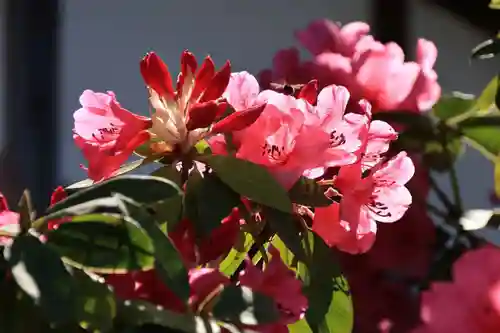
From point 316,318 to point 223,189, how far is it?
0.25 feet

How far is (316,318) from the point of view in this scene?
377 mm

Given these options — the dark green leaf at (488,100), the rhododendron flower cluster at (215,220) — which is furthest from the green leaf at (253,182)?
the dark green leaf at (488,100)

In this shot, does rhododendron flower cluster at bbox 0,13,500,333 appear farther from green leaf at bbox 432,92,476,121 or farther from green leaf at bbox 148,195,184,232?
green leaf at bbox 432,92,476,121

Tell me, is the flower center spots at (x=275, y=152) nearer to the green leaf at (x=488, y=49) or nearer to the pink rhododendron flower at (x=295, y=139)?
the pink rhododendron flower at (x=295, y=139)

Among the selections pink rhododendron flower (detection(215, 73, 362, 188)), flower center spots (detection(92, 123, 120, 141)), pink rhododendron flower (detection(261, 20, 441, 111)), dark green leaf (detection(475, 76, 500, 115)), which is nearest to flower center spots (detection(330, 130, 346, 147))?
pink rhododendron flower (detection(215, 73, 362, 188))

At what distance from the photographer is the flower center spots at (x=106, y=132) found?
15.7 inches

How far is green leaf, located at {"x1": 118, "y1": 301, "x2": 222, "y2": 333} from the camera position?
289 mm

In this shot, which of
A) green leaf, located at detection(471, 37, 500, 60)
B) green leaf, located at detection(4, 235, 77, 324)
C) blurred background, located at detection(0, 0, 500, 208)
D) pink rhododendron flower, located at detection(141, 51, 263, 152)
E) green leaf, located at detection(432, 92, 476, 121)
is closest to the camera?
green leaf, located at detection(4, 235, 77, 324)

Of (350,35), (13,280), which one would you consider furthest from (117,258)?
(350,35)

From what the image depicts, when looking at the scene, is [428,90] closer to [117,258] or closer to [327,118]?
[327,118]

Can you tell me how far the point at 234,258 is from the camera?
1.39ft

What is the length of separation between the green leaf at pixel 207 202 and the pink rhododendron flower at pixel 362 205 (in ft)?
0.19

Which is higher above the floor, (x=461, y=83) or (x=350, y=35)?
(x=350, y=35)

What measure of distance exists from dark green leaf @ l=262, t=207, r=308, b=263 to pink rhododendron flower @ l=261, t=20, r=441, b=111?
0.24m
